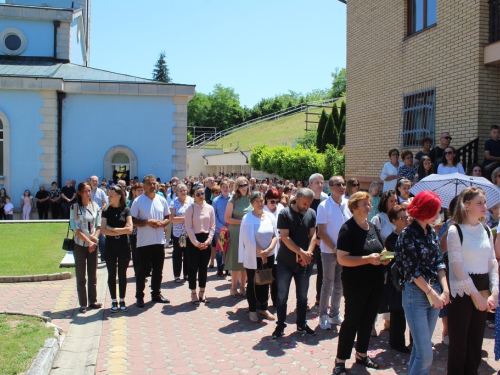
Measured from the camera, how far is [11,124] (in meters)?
21.1

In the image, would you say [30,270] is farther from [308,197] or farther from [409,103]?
[409,103]

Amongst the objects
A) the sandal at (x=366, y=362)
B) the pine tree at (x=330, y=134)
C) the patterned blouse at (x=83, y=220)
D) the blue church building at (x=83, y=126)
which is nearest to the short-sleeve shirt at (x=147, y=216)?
the patterned blouse at (x=83, y=220)

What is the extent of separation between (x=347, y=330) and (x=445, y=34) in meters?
9.86

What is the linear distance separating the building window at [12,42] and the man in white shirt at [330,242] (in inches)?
921

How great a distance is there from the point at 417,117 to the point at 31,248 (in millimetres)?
10797

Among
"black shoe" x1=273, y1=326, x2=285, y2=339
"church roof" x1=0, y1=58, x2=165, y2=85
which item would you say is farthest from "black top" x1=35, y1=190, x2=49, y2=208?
"black shoe" x1=273, y1=326, x2=285, y2=339

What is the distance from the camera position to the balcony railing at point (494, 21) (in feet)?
37.2

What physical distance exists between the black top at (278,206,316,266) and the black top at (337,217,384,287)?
4.27ft

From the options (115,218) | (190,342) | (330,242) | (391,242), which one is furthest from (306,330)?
(115,218)

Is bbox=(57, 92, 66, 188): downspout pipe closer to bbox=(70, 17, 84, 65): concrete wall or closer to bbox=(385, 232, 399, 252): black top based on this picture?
bbox=(70, 17, 84, 65): concrete wall

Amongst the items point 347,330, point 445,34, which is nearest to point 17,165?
point 445,34

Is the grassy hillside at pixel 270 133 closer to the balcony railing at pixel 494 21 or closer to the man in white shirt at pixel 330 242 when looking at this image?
the balcony railing at pixel 494 21

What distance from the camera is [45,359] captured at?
5.27 metres

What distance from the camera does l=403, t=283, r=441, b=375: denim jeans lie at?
443 cm
